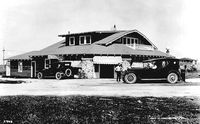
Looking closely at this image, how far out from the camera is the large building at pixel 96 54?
33250 millimetres

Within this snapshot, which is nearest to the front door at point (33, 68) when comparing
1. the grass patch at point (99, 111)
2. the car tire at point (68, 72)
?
the car tire at point (68, 72)

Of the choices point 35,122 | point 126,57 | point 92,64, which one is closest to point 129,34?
point 126,57

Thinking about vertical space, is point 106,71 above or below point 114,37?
below

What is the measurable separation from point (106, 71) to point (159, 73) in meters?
13.4

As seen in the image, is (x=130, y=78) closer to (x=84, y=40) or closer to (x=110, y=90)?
(x=110, y=90)

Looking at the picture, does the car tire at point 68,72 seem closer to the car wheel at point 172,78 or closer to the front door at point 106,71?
the front door at point 106,71

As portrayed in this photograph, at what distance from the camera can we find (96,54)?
32969 mm

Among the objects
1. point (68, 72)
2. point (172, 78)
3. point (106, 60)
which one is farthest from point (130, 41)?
point (172, 78)

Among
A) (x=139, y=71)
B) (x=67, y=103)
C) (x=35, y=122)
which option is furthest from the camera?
(x=139, y=71)

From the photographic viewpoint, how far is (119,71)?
24.2m

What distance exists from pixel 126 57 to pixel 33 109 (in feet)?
87.6

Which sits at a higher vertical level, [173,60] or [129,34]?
[129,34]

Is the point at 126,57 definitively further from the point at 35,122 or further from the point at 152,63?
the point at 35,122

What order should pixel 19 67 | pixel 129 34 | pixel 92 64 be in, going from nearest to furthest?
1. pixel 92 64
2. pixel 129 34
3. pixel 19 67
